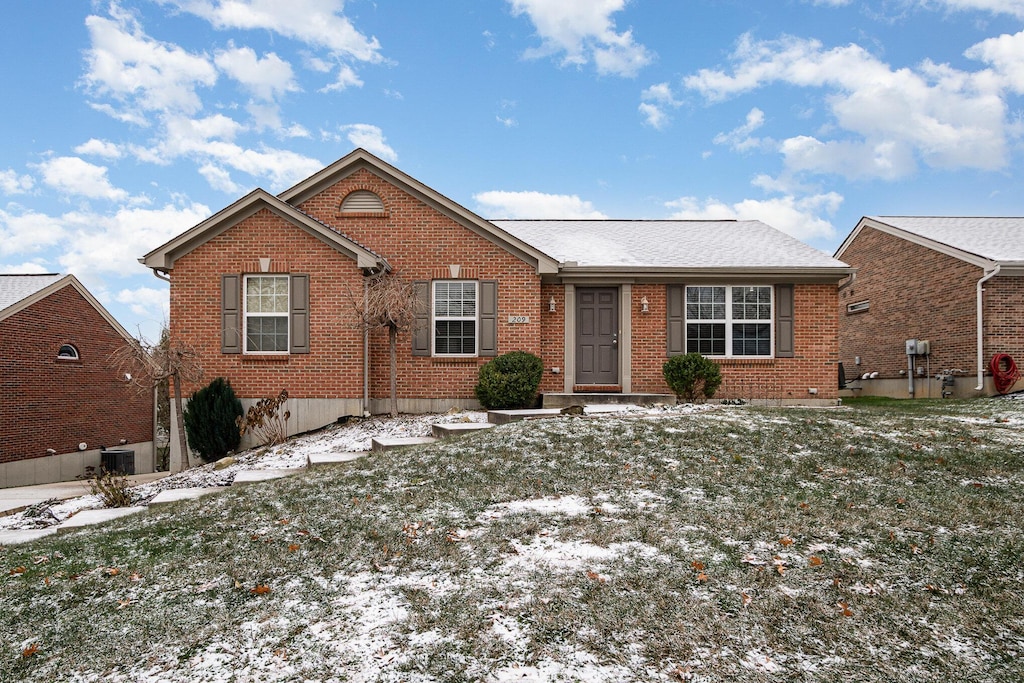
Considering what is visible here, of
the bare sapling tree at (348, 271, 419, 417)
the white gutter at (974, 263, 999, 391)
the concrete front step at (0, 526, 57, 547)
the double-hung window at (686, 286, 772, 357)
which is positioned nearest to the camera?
the concrete front step at (0, 526, 57, 547)

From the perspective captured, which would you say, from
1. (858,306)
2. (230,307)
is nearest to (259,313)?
(230,307)

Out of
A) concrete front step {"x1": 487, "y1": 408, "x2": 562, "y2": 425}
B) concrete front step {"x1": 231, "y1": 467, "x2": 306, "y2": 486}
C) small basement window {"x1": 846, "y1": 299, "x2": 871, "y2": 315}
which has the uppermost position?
small basement window {"x1": 846, "y1": 299, "x2": 871, "y2": 315}

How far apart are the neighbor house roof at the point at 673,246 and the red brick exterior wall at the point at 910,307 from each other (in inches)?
193

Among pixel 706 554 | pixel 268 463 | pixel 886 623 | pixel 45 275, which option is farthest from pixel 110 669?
pixel 45 275

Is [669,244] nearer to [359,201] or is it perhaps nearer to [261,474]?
[359,201]

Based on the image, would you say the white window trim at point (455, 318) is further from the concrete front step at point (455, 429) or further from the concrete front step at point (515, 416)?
the concrete front step at point (455, 429)

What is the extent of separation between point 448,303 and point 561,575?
9.08 meters

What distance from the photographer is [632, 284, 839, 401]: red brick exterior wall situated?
13.7 metres

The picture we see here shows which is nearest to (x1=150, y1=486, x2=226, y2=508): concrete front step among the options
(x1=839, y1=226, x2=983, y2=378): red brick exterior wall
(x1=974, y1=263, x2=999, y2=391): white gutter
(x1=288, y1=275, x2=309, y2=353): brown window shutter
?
(x1=288, y1=275, x2=309, y2=353): brown window shutter

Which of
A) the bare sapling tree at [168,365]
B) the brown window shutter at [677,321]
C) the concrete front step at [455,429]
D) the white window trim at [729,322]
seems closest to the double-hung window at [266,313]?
the bare sapling tree at [168,365]

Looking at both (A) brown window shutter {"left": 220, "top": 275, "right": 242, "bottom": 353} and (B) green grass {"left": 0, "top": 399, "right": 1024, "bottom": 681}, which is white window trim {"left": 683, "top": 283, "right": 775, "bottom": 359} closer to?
(B) green grass {"left": 0, "top": 399, "right": 1024, "bottom": 681}

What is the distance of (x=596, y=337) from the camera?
13734mm

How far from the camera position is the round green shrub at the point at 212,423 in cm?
1147

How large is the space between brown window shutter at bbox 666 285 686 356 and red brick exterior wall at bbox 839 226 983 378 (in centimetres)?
822
